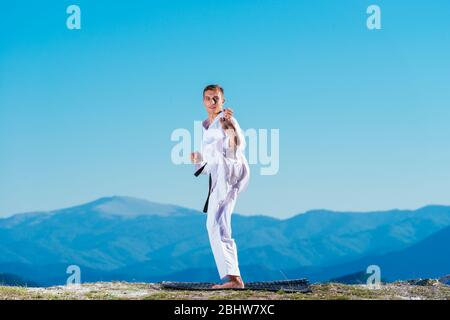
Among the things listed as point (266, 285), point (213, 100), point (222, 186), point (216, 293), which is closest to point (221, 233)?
point (222, 186)

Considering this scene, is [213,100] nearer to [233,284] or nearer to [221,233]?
[221,233]

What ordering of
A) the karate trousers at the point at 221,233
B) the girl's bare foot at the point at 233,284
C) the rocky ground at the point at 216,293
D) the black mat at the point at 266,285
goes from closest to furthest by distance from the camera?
the rocky ground at the point at 216,293
the karate trousers at the point at 221,233
the girl's bare foot at the point at 233,284
the black mat at the point at 266,285

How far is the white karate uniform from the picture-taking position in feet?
42.9

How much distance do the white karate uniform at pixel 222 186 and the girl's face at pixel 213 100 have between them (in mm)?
127

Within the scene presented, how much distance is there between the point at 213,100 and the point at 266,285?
3.29 meters

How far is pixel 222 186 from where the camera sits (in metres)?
13.1

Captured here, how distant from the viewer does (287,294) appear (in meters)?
12.9

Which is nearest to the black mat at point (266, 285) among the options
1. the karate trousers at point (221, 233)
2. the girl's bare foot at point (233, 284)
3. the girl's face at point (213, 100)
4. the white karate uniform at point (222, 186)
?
the girl's bare foot at point (233, 284)

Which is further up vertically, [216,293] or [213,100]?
[213,100]

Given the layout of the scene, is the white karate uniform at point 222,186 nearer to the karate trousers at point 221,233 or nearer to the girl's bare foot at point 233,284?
the karate trousers at point 221,233

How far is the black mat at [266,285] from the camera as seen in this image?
13.5 metres
